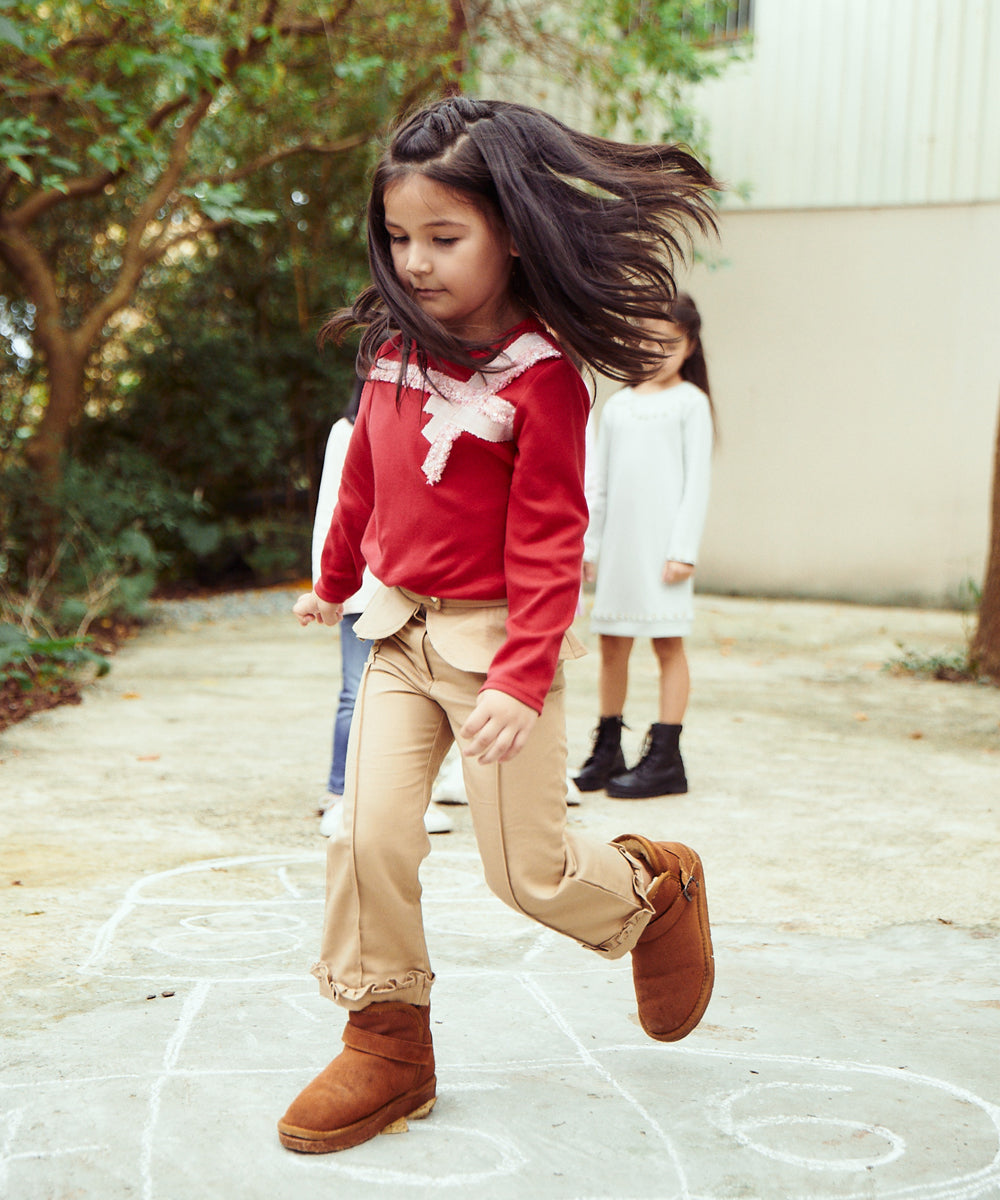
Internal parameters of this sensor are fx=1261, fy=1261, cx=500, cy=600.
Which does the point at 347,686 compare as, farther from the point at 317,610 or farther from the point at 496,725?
the point at 496,725

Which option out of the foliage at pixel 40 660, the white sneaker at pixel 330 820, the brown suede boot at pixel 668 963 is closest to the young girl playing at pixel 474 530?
the brown suede boot at pixel 668 963

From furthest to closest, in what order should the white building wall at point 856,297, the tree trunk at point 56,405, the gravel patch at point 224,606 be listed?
the white building wall at point 856,297 < the gravel patch at point 224,606 < the tree trunk at point 56,405

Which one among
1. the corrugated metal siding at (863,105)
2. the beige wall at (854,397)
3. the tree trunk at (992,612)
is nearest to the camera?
the tree trunk at (992,612)

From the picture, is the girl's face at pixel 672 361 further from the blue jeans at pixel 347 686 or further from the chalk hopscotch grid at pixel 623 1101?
the chalk hopscotch grid at pixel 623 1101

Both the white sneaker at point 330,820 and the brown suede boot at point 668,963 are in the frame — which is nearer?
the brown suede boot at point 668,963

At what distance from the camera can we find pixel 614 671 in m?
4.39

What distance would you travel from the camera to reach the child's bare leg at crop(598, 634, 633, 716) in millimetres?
4375

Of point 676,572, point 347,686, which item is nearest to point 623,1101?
point 347,686

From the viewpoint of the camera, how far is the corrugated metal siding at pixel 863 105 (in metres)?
9.56

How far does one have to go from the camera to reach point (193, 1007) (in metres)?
2.52

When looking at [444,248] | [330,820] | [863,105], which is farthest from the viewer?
[863,105]

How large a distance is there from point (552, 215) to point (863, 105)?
8.91 metres

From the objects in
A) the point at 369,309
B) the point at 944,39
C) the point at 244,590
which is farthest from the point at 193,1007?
the point at 944,39

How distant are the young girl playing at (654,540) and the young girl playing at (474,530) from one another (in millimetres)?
2141
